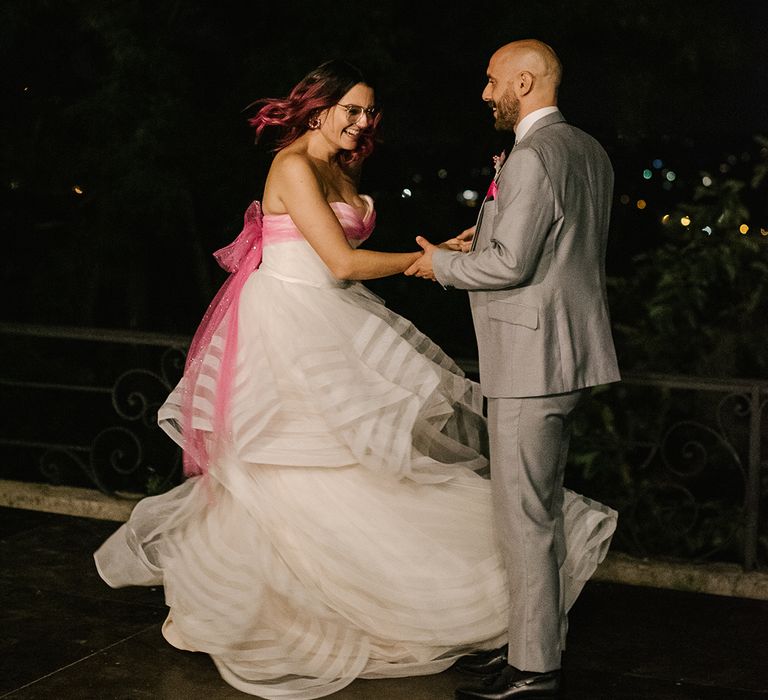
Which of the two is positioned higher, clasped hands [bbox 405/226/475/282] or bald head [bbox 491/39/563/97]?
bald head [bbox 491/39/563/97]

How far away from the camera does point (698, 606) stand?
220 inches

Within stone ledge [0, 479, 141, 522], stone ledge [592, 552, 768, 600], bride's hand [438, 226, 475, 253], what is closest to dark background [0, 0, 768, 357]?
stone ledge [0, 479, 141, 522]

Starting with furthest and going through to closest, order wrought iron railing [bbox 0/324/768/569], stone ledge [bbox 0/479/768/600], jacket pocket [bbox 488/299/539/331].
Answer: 1. wrought iron railing [bbox 0/324/768/569]
2. stone ledge [bbox 0/479/768/600]
3. jacket pocket [bbox 488/299/539/331]

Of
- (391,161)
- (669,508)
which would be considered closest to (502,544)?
(669,508)

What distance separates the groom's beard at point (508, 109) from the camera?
4262mm

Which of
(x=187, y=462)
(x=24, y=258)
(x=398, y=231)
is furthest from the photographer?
(x=24, y=258)

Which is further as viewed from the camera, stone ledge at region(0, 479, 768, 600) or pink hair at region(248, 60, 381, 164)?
stone ledge at region(0, 479, 768, 600)

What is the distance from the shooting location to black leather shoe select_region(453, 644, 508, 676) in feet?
15.3

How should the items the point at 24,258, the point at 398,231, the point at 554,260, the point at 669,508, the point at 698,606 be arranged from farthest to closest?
1. the point at 24,258
2. the point at 398,231
3. the point at 669,508
4. the point at 698,606
5. the point at 554,260

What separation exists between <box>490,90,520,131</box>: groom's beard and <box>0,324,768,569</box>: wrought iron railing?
A: 1972 millimetres

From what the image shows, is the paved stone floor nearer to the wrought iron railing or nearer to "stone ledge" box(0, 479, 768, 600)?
"stone ledge" box(0, 479, 768, 600)

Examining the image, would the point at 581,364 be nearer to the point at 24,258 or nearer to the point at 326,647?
the point at 326,647

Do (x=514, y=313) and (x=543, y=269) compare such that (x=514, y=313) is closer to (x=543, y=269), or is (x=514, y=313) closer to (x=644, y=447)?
(x=543, y=269)

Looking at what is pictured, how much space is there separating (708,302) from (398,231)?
2489 mm
